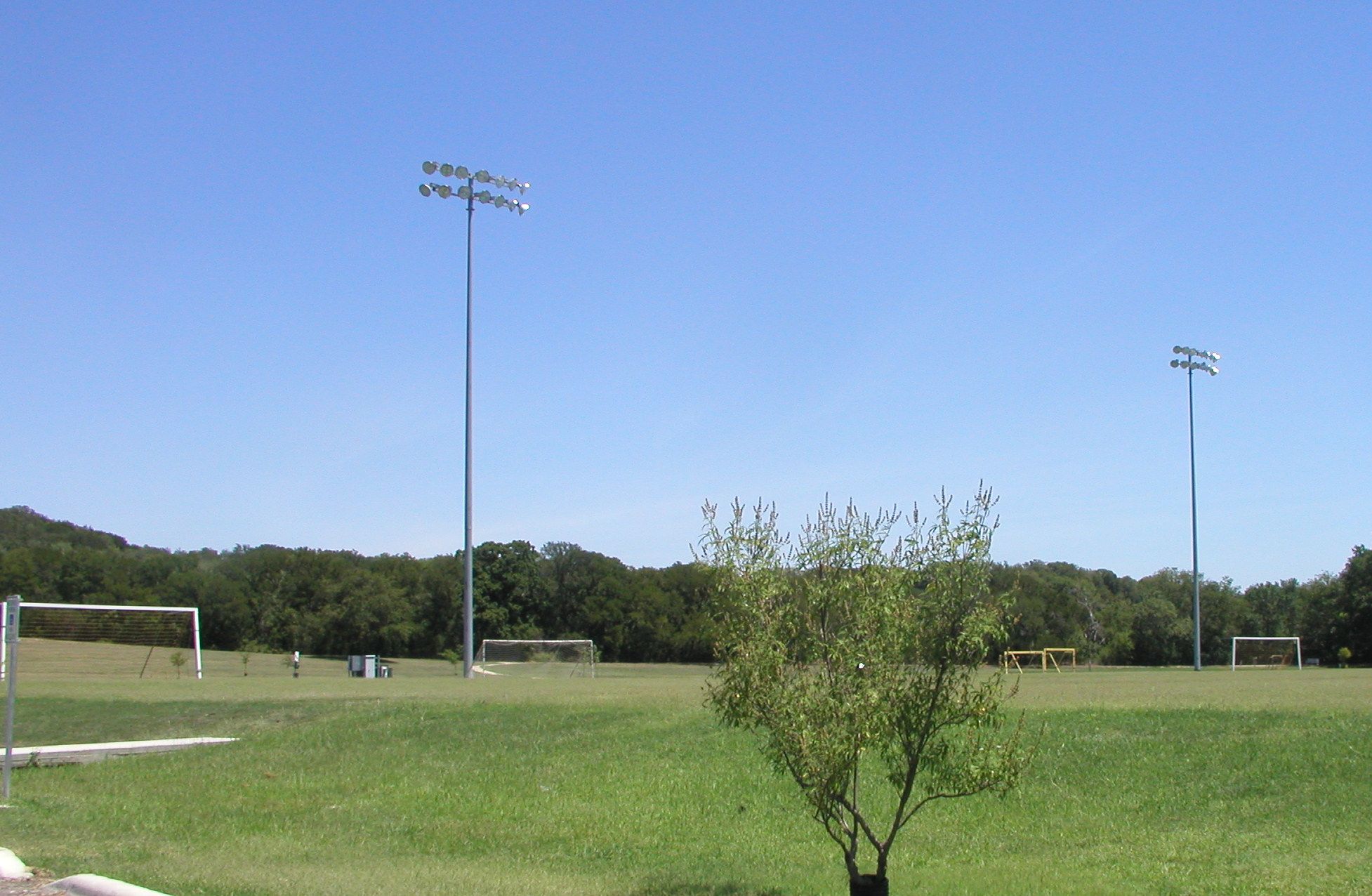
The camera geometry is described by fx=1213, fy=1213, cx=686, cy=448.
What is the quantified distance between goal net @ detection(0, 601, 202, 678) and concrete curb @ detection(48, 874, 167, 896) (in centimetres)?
4045

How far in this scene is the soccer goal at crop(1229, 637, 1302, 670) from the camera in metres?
69.4

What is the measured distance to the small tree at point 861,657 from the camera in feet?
32.5

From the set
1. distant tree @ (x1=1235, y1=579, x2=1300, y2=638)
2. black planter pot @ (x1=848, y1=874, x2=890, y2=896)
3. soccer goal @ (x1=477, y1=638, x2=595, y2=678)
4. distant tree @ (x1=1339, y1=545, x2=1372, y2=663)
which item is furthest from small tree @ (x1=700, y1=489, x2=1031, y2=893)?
distant tree @ (x1=1235, y1=579, x2=1300, y2=638)

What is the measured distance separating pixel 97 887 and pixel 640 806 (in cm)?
882

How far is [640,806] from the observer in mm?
17562

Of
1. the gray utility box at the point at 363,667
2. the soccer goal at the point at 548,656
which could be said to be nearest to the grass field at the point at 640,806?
the gray utility box at the point at 363,667

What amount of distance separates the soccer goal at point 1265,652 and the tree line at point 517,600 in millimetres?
3651

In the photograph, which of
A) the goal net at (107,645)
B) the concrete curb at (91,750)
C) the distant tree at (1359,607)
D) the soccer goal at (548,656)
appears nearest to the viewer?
the concrete curb at (91,750)

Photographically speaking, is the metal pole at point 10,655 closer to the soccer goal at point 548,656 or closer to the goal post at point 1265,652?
the soccer goal at point 548,656

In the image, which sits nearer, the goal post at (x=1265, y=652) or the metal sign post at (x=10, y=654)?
the metal sign post at (x=10, y=654)

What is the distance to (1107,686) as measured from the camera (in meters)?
29.5

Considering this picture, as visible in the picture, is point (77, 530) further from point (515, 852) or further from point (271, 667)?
point (515, 852)

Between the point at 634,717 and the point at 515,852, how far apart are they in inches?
328

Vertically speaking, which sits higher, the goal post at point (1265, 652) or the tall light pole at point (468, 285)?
the tall light pole at point (468, 285)
